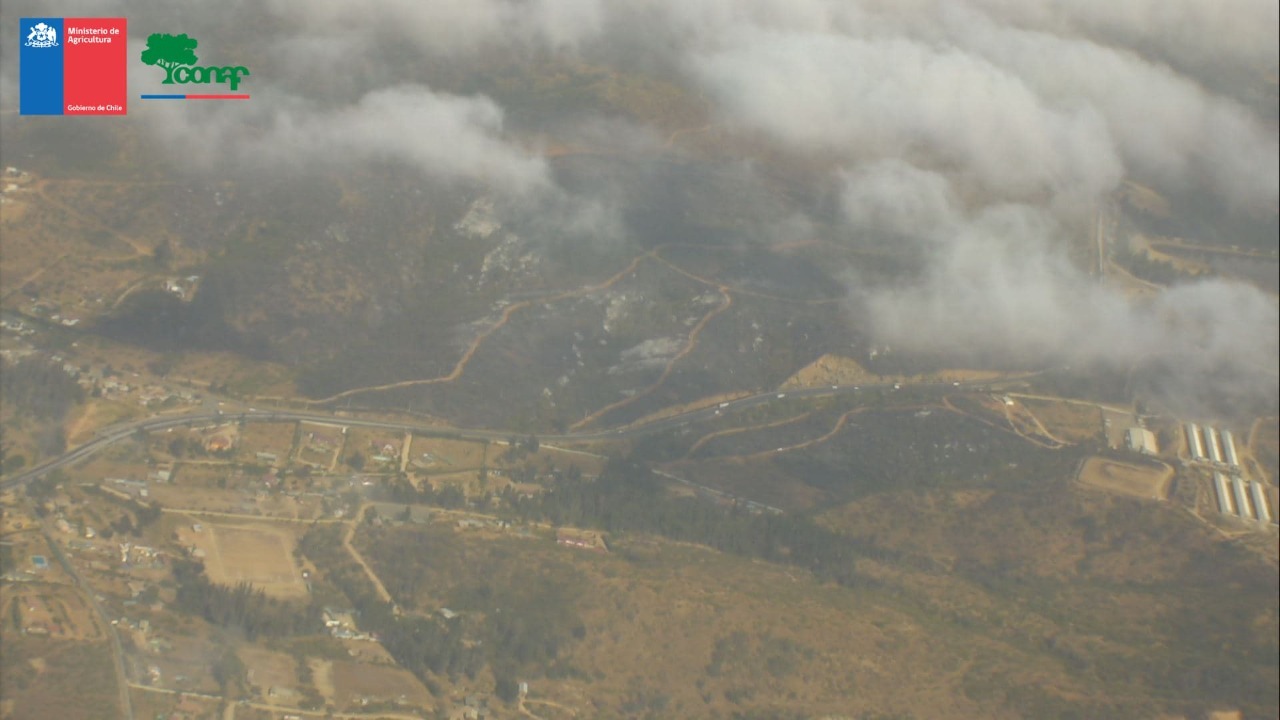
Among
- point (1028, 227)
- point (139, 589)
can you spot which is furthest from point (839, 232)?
point (139, 589)

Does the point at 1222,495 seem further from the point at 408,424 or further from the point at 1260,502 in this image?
the point at 408,424

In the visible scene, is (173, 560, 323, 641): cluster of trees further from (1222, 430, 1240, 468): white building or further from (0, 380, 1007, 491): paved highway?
(1222, 430, 1240, 468): white building

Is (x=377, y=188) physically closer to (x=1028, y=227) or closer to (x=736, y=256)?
(x=736, y=256)

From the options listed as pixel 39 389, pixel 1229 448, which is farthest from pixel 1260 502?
pixel 39 389

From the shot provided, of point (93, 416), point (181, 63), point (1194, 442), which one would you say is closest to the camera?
point (93, 416)

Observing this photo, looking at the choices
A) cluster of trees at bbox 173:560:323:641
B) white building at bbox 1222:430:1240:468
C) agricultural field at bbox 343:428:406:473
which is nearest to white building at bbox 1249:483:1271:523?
white building at bbox 1222:430:1240:468

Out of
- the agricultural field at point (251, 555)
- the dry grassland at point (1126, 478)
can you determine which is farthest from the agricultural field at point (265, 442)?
the dry grassland at point (1126, 478)
